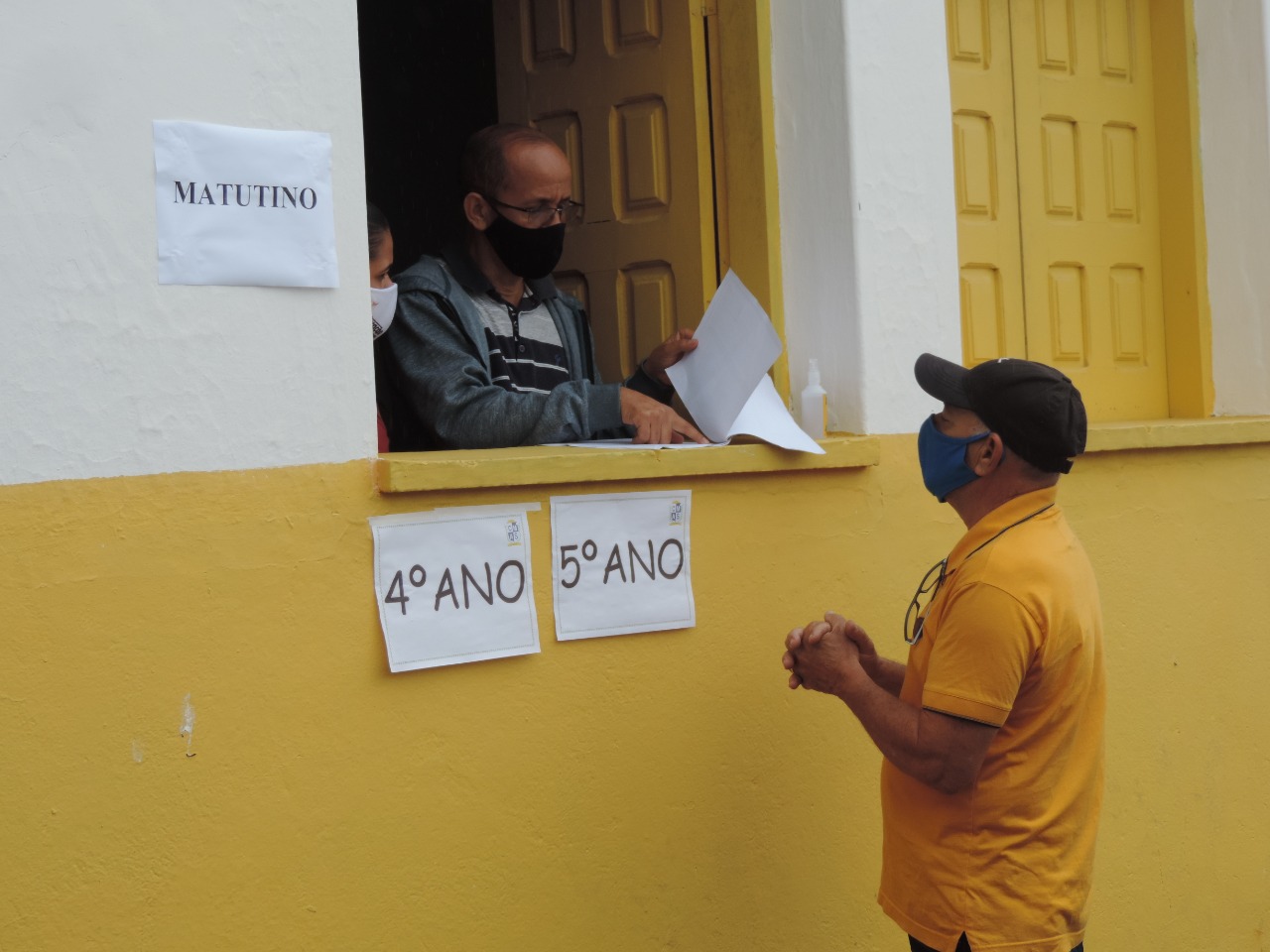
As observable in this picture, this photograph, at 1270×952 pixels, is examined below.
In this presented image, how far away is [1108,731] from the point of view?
14.5 feet

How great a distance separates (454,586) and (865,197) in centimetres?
160

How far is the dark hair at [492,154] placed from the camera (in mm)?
3785

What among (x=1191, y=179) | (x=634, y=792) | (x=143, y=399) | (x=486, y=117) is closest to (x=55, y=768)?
(x=143, y=399)

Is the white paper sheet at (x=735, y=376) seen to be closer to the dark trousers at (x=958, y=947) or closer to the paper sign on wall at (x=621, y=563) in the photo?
the paper sign on wall at (x=621, y=563)

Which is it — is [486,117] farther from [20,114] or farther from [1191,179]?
[20,114]

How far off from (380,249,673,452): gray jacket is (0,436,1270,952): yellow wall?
27 centimetres

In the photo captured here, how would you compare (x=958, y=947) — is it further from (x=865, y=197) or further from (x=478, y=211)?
(x=478, y=211)

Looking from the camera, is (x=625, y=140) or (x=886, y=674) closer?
(x=886, y=674)

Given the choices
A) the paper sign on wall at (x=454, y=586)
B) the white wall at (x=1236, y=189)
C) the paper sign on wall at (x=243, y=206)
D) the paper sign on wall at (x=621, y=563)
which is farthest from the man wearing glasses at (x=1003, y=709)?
the white wall at (x=1236, y=189)

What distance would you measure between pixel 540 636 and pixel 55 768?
1.05 m

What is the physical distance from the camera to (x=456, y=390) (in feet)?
11.5

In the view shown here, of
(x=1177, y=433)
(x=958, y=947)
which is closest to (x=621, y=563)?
(x=958, y=947)

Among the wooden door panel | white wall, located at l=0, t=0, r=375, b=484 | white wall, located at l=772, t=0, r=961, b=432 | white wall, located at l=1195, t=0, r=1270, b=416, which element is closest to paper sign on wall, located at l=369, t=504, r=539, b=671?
white wall, located at l=0, t=0, r=375, b=484

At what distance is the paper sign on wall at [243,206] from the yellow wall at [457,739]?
41cm
